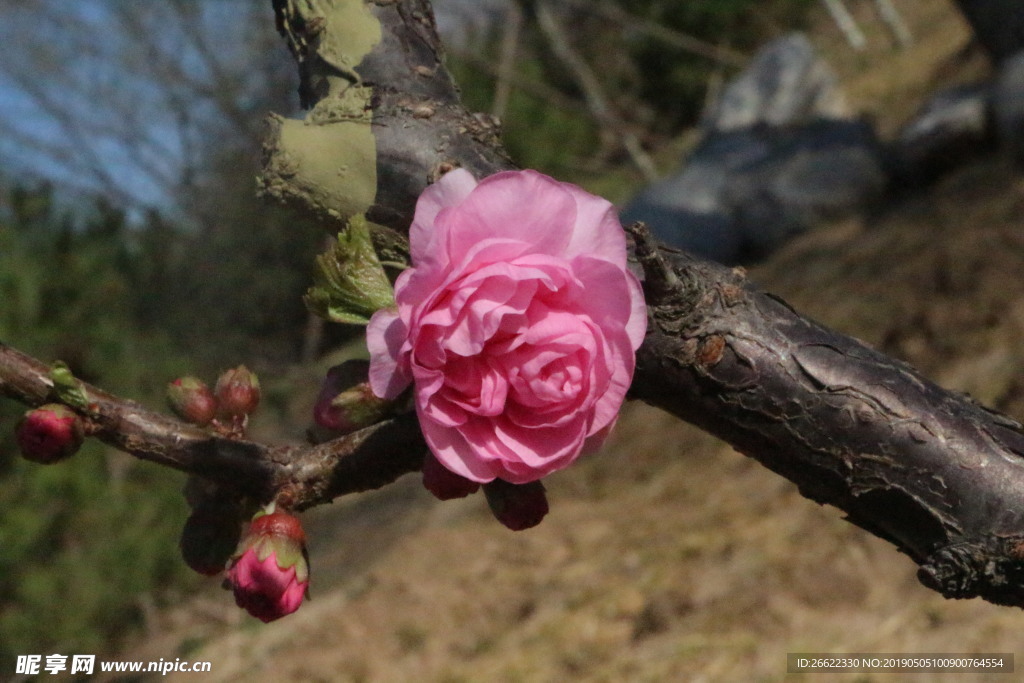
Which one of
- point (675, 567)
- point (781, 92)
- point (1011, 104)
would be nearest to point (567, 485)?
point (675, 567)

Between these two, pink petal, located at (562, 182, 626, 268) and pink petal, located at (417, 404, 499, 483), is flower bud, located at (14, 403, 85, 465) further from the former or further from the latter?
pink petal, located at (562, 182, 626, 268)

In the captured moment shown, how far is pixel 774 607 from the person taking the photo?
2.46m

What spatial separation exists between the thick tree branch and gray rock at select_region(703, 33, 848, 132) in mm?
7306

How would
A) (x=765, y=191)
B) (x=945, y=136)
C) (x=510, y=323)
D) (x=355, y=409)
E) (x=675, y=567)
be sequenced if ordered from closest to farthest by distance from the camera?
(x=510, y=323) → (x=355, y=409) → (x=675, y=567) → (x=945, y=136) → (x=765, y=191)

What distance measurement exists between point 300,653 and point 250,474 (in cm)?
259

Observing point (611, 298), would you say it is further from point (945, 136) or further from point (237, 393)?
point (945, 136)

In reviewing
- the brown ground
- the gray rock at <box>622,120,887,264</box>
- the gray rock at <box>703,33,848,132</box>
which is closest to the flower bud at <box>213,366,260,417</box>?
the brown ground

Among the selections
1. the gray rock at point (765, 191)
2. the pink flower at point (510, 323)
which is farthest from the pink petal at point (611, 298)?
the gray rock at point (765, 191)

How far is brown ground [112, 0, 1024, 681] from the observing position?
238 centimetres

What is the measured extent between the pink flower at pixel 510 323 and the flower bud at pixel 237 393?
8.8 inches

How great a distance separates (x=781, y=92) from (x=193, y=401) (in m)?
8.26

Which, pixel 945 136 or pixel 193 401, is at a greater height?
pixel 193 401

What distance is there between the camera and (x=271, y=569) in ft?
2.19

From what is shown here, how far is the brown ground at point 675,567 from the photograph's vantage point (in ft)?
7.79
